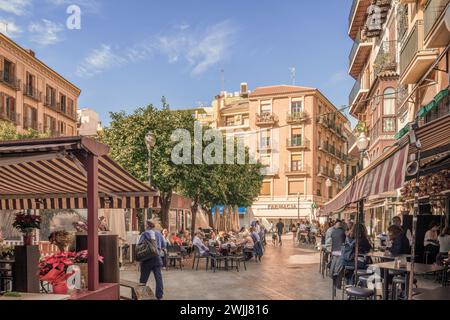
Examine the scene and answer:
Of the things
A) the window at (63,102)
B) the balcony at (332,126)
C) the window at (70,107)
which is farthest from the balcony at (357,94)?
the window at (70,107)

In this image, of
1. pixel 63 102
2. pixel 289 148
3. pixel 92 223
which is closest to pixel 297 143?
pixel 289 148

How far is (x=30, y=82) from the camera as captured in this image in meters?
39.4

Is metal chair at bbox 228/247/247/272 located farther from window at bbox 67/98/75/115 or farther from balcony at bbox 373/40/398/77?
window at bbox 67/98/75/115

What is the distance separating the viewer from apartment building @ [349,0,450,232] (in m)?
13.3

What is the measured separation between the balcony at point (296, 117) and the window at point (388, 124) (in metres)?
32.4

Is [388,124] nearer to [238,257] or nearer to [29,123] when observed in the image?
[238,257]

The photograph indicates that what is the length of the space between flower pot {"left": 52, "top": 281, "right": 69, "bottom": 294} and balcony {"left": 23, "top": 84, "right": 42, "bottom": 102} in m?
36.4

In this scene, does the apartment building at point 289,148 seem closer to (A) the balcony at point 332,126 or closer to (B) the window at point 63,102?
(A) the balcony at point 332,126

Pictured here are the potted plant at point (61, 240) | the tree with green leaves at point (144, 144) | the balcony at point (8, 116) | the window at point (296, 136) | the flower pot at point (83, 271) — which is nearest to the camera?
the flower pot at point (83, 271)

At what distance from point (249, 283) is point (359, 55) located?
2292cm

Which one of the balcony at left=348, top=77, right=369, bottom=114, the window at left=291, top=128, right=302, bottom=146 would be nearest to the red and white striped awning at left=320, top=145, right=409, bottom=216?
the balcony at left=348, top=77, right=369, bottom=114

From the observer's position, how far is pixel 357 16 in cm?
3002

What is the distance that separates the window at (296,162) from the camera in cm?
5631
